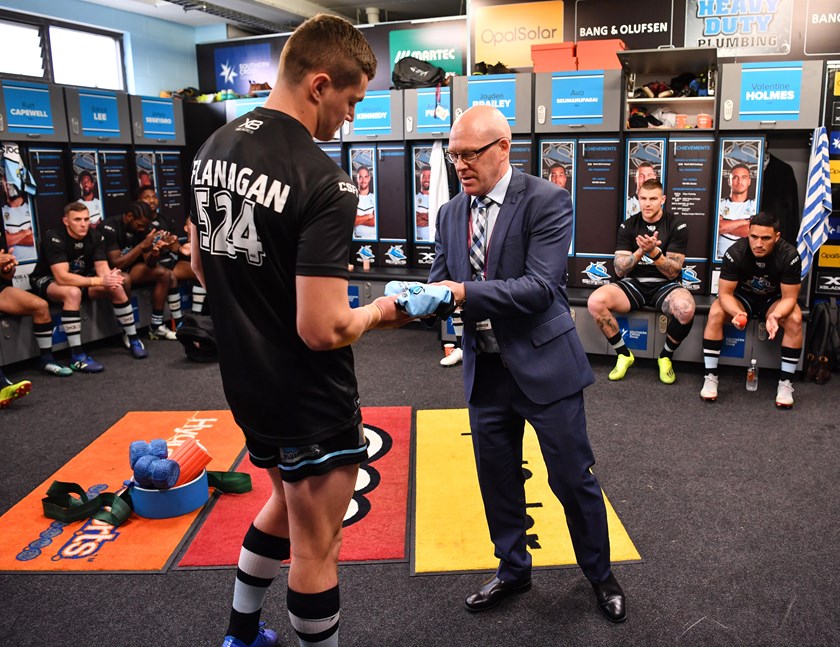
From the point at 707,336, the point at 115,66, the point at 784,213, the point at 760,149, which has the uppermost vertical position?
the point at 115,66

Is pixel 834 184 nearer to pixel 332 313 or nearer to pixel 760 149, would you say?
pixel 760 149

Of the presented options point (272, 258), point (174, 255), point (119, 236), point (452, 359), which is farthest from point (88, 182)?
point (272, 258)

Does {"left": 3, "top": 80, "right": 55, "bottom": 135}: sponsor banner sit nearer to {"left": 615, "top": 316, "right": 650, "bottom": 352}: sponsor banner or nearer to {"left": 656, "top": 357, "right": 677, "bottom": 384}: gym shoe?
{"left": 615, "top": 316, "right": 650, "bottom": 352}: sponsor banner

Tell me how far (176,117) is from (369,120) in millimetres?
1877

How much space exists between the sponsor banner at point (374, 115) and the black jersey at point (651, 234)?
2.19m

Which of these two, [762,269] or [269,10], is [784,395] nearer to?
[762,269]

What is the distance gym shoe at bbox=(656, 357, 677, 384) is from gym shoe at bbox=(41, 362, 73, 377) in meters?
3.79

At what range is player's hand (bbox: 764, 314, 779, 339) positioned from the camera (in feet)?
13.3

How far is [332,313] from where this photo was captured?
51.9 inches

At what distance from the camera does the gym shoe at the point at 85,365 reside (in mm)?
4898

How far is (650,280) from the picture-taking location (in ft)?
15.2

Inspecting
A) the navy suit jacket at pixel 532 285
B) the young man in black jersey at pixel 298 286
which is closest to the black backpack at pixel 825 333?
the navy suit jacket at pixel 532 285

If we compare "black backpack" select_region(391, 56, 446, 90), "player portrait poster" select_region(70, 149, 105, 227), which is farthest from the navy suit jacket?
"player portrait poster" select_region(70, 149, 105, 227)

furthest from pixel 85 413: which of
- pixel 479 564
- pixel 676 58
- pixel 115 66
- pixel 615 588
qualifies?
pixel 115 66
